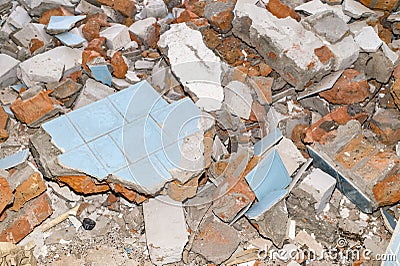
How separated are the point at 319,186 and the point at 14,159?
7.87 ft

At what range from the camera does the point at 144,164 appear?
151 inches

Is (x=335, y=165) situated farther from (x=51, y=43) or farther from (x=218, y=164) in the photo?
(x=51, y=43)

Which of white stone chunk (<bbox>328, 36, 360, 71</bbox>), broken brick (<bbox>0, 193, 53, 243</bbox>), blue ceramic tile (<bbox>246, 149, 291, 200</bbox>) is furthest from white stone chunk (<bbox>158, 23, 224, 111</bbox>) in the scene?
broken brick (<bbox>0, 193, 53, 243</bbox>)

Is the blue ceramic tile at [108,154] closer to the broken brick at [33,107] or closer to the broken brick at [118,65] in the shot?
the broken brick at [33,107]

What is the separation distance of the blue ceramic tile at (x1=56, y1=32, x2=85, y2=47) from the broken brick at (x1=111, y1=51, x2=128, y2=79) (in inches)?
18.0

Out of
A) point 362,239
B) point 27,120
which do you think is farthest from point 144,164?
point 362,239

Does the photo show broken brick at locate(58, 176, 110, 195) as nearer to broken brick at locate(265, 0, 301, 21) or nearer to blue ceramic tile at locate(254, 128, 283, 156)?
blue ceramic tile at locate(254, 128, 283, 156)

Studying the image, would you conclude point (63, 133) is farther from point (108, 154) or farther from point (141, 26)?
point (141, 26)

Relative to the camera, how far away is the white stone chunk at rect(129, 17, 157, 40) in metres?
4.71

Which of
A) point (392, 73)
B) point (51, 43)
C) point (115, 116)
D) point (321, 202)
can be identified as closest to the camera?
point (321, 202)

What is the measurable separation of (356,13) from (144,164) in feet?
8.39

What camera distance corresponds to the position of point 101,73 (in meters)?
4.44

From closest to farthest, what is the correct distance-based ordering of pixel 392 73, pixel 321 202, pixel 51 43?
pixel 321 202, pixel 392 73, pixel 51 43

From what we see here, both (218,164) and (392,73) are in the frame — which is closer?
(218,164)
